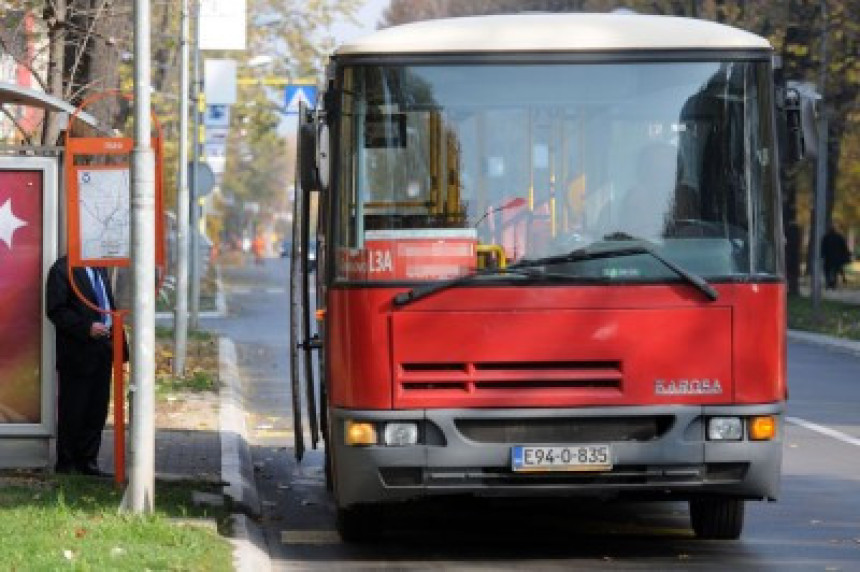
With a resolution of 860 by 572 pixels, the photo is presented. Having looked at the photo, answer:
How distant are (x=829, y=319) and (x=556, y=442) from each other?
3001cm

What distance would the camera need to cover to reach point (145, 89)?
11609 millimetres

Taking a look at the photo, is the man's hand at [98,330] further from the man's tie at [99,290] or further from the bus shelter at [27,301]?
the bus shelter at [27,301]

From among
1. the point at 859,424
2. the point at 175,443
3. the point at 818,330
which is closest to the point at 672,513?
the point at 175,443

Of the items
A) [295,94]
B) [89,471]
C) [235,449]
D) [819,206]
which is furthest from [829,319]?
[89,471]

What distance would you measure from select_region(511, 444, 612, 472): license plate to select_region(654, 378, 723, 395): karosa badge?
0.40 meters

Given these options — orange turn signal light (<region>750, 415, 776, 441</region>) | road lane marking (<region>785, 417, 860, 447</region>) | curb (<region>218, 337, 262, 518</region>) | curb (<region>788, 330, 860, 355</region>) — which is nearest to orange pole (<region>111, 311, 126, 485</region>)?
curb (<region>218, 337, 262, 518</region>)

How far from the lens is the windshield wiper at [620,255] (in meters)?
10.9

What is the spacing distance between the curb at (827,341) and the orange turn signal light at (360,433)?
21.7 metres

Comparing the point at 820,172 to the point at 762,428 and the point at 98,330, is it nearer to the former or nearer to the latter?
the point at 98,330

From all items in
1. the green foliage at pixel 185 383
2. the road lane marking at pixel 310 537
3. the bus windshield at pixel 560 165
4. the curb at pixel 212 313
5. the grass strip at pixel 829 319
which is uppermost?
the bus windshield at pixel 560 165

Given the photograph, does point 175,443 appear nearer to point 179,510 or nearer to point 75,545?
point 179,510

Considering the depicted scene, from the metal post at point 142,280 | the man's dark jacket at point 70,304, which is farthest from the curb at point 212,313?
the metal post at point 142,280

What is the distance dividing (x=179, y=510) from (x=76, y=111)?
2.53m

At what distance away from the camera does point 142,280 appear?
38.2 ft
